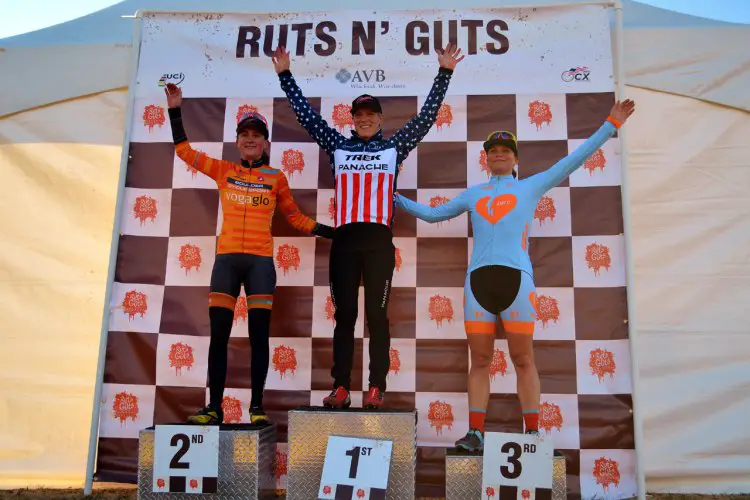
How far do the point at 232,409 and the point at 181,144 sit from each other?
136cm

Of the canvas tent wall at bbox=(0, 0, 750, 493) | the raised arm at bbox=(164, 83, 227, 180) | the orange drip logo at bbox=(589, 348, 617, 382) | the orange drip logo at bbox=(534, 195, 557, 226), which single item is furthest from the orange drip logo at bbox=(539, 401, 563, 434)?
the raised arm at bbox=(164, 83, 227, 180)

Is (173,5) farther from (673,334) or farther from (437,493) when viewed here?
(673,334)

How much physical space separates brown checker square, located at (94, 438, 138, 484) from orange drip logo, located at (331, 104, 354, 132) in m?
1.97

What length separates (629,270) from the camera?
116 inches

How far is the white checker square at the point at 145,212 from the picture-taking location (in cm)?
324

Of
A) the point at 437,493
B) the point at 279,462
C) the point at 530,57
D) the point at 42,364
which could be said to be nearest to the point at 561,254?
the point at 530,57

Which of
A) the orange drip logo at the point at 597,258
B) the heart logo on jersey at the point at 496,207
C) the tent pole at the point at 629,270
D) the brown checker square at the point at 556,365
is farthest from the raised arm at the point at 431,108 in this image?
the brown checker square at the point at 556,365

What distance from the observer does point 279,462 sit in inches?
116

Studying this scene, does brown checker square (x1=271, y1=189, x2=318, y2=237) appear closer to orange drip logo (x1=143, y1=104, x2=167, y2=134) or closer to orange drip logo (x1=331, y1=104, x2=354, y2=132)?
orange drip logo (x1=331, y1=104, x2=354, y2=132)

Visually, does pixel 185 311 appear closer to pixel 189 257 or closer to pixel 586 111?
pixel 189 257

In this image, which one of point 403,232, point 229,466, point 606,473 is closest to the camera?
point 229,466

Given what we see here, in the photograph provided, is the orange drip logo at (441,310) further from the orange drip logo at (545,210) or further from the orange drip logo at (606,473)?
the orange drip logo at (606,473)

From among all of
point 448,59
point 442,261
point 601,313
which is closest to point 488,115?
point 448,59

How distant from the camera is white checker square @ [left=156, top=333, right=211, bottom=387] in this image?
3.08m
